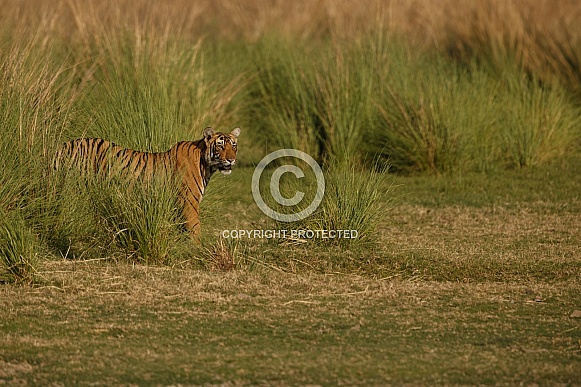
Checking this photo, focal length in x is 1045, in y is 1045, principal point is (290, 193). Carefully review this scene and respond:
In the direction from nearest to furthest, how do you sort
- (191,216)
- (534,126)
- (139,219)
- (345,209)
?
(139,219)
(345,209)
(191,216)
(534,126)

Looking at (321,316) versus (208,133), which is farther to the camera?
(208,133)

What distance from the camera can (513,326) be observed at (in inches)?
228

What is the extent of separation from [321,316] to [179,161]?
2.48 meters

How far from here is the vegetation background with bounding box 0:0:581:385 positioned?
5371mm

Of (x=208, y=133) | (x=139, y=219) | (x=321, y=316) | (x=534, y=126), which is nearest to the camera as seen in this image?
(x=321, y=316)

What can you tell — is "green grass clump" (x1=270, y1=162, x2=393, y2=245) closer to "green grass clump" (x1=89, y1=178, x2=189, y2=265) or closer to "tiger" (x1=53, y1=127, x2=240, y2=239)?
"tiger" (x1=53, y1=127, x2=240, y2=239)

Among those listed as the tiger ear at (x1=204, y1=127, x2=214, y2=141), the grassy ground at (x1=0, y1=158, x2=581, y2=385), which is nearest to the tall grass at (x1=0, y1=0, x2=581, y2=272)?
the grassy ground at (x1=0, y1=158, x2=581, y2=385)

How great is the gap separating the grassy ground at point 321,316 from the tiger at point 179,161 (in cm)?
65

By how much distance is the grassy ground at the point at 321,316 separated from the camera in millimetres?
5016

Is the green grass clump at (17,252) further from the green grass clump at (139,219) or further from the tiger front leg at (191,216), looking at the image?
the tiger front leg at (191,216)

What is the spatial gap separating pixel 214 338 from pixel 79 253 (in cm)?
203

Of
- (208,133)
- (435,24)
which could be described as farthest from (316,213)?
A: (435,24)

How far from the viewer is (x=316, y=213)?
769 cm

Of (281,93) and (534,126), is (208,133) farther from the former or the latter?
(534,126)
